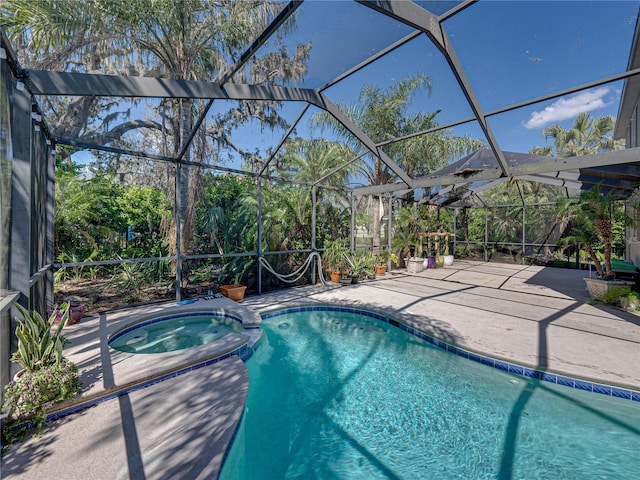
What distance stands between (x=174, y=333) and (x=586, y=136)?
88.5 feet

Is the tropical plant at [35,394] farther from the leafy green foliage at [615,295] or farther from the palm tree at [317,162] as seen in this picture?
the leafy green foliage at [615,295]

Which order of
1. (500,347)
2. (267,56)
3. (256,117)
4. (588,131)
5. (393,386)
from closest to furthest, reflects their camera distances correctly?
(393,386) → (500,347) → (267,56) → (256,117) → (588,131)

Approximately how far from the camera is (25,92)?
2771 mm

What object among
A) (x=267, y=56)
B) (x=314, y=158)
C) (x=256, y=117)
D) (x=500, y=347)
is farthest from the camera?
(x=256, y=117)

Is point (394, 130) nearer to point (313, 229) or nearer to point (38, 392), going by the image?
point (313, 229)

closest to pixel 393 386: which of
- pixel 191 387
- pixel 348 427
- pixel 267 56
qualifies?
pixel 348 427

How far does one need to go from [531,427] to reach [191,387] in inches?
133

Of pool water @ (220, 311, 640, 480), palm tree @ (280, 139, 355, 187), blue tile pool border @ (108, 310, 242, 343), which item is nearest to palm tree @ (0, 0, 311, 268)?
blue tile pool border @ (108, 310, 242, 343)

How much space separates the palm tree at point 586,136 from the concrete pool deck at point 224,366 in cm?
1787

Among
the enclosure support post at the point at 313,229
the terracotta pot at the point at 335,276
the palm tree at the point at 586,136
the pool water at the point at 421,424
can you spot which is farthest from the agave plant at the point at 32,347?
the palm tree at the point at 586,136

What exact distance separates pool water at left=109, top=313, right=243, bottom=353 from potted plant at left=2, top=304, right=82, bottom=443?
158cm

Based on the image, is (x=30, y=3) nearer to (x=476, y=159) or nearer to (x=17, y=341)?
(x=17, y=341)

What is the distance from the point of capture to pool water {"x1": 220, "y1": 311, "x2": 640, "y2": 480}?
2.30 m

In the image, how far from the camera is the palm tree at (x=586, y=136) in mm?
18859
